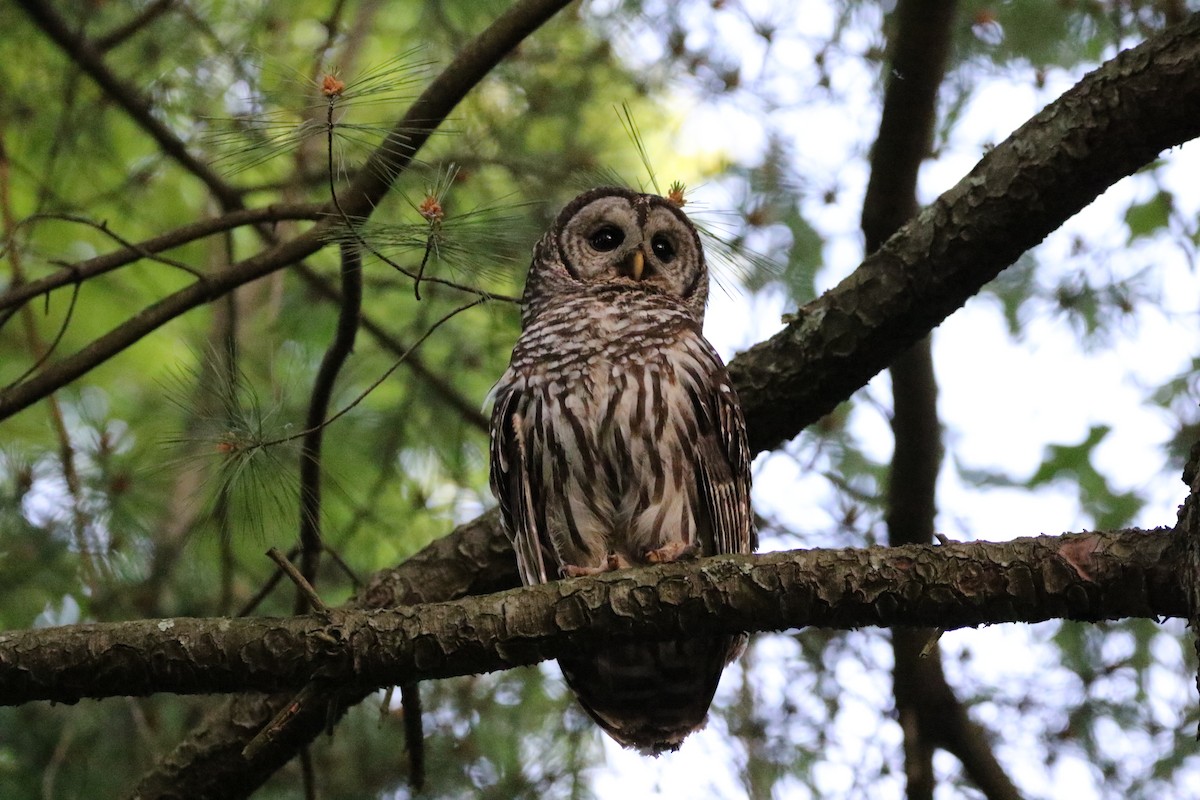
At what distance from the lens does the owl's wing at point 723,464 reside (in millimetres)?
3715

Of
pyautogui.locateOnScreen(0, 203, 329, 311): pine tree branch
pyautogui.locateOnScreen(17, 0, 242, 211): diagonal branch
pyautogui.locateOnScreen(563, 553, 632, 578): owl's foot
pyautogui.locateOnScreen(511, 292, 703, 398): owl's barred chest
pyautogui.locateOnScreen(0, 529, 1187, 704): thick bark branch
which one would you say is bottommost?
pyautogui.locateOnScreen(0, 529, 1187, 704): thick bark branch

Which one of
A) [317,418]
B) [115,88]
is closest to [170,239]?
[317,418]

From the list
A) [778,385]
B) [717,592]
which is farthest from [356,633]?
[778,385]

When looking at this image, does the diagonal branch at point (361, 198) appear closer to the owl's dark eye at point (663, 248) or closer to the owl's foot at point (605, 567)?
the owl's dark eye at point (663, 248)

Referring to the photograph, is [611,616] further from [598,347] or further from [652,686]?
[598,347]

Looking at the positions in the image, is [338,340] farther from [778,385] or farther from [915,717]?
[915,717]

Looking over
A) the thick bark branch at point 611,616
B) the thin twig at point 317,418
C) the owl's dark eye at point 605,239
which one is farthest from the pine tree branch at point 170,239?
the thick bark branch at point 611,616

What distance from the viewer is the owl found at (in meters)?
3.64

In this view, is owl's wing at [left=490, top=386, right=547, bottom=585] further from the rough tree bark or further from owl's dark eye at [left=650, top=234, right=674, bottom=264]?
the rough tree bark

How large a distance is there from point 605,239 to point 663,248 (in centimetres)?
21

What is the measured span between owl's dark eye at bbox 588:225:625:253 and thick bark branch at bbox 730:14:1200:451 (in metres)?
0.63

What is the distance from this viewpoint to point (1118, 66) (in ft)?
10.8

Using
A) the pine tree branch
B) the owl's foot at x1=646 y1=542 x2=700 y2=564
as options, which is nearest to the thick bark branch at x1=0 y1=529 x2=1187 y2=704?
the owl's foot at x1=646 y1=542 x2=700 y2=564

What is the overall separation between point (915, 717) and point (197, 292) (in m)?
2.78
